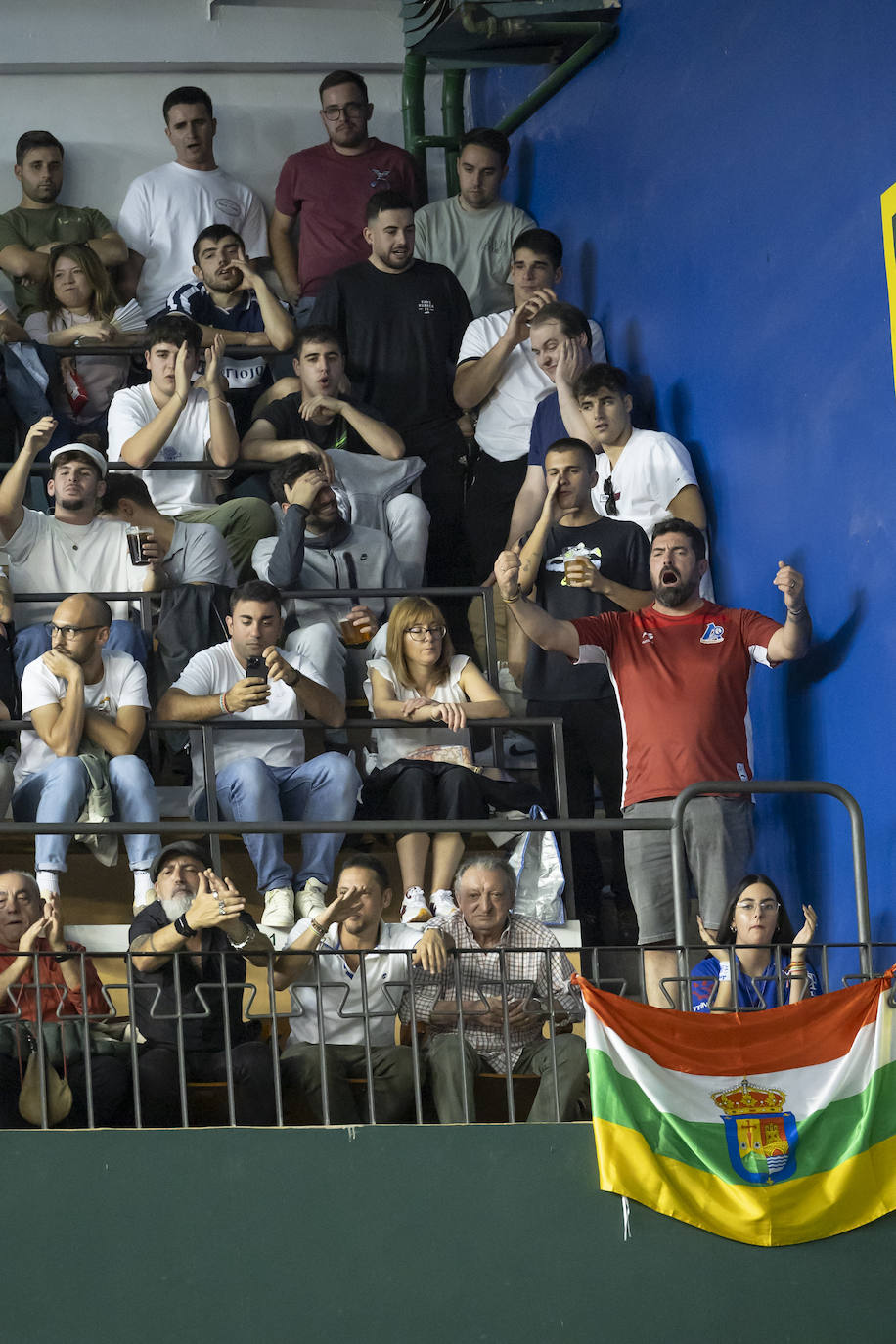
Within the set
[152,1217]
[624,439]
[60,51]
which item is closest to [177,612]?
[624,439]

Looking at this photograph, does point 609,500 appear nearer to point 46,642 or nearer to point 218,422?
point 218,422

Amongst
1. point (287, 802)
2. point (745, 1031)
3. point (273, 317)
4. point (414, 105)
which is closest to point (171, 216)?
point (273, 317)

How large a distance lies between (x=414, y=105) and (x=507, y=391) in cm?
228

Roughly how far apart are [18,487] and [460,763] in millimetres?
1797

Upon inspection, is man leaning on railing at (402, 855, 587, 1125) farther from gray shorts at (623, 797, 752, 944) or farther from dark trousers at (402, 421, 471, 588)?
dark trousers at (402, 421, 471, 588)

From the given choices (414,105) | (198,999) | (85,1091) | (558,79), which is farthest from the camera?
(414,105)

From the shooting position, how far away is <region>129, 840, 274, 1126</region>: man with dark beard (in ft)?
13.8

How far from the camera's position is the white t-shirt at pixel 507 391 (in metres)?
6.93

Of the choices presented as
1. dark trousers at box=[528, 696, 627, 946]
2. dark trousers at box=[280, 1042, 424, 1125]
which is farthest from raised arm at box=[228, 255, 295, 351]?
dark trousers at box=[280, 1042, 424, 1125]

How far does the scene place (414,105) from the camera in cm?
859

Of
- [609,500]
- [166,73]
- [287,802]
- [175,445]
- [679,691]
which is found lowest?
[287,802]

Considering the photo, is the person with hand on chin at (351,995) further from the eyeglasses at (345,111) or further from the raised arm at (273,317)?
the eyeglasses at (345,111)

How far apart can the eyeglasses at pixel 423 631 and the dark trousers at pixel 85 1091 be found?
1.85 metres

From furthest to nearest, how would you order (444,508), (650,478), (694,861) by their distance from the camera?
(444,508) < (650,478) < (694,861)
